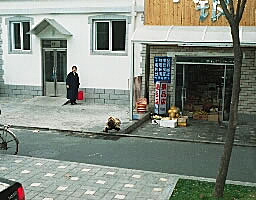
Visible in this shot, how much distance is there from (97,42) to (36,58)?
298cm

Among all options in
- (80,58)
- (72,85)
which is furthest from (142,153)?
(80,58)

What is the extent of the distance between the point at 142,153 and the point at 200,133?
9.73 feet

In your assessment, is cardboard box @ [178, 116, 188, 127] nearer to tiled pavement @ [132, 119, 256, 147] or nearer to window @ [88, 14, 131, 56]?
tiled pavement @ [132, 119, 256, 147]

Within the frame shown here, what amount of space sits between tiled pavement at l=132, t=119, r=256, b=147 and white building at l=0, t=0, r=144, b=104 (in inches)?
147

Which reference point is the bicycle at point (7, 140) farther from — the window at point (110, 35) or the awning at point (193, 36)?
the window at point (110, 35)

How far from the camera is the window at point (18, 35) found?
1660 centimetres

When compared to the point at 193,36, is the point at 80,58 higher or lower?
lower

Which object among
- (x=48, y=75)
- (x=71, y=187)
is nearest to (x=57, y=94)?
(x=48, y=75)

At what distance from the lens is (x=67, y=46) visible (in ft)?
52.5

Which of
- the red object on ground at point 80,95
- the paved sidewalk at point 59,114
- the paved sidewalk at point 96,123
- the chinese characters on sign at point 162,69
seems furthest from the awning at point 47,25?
the chinese characters on sign at point 162,69

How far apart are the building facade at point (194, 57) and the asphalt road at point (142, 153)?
3463 mm

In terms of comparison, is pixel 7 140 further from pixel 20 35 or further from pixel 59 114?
pixel 20 35

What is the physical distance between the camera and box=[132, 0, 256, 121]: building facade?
11.8 meters

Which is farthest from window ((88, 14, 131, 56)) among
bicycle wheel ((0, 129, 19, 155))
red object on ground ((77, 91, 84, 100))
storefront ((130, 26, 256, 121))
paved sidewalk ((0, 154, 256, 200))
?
paved sidewalk ((0, 154, 256, 200))
